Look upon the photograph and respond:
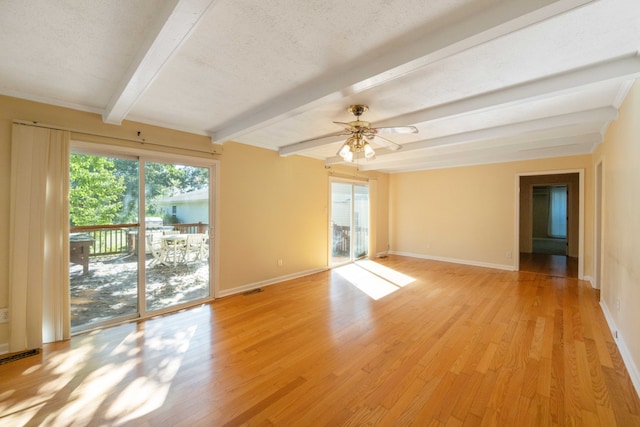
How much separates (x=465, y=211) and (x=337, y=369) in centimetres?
→ 542

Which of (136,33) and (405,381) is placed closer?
(136,33)

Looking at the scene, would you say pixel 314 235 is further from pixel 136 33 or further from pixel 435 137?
pixel 136 33

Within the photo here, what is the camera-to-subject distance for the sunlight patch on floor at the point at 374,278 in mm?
4297

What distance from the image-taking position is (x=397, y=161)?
19.0ft

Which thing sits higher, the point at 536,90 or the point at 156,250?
the point at 536,90

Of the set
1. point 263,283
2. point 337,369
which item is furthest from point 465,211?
point 337,369

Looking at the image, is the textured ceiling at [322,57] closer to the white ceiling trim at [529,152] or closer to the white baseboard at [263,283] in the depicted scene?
the white ceiling trim at [529,152]

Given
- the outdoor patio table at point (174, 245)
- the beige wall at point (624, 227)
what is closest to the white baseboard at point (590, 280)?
the beige wall at point (624, 227)

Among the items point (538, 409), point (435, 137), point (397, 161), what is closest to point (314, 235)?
point (397, 161)

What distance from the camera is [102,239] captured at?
301cm

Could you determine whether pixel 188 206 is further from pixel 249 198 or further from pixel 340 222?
pixel 340 222

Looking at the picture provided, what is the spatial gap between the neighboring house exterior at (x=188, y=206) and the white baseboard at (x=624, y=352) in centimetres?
460

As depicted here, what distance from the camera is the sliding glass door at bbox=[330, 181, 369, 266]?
5.94 meters

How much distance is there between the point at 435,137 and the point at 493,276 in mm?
3113
